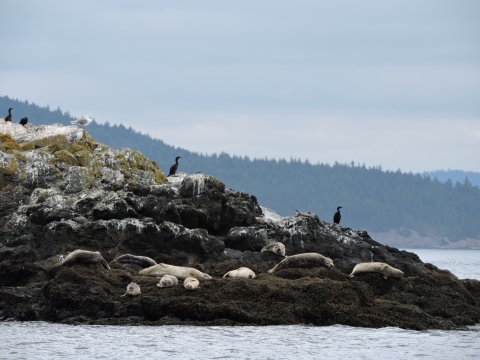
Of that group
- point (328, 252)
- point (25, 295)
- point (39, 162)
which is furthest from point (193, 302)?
point (39, 162)

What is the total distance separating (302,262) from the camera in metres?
25.1

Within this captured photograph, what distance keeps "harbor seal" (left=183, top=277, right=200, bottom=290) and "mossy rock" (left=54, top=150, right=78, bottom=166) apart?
1510 centimetres

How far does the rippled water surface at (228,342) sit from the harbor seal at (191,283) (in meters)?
1.14

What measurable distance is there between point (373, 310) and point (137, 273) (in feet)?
22.3

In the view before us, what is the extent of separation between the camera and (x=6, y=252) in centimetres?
2483

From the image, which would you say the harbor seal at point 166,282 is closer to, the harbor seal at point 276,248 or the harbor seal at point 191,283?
the harbor seal at point 191,283

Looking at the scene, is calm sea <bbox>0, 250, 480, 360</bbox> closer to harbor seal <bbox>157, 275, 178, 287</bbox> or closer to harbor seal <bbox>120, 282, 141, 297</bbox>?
harbor seal <bbox>120, 282, 141, 297</bbox>

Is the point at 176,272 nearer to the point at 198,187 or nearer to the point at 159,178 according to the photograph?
the point at 198,187

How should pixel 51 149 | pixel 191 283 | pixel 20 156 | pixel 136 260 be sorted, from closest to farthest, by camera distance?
pixel 191 283, pixel 136 260, pixel 20 156, pixel 51 149

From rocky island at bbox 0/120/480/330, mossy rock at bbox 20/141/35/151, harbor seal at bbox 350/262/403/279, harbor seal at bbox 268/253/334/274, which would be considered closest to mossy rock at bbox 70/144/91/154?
rocky island at bbox 0/120/480/330

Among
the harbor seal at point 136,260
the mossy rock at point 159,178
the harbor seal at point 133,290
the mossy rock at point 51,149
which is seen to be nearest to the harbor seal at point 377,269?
the harbor seal at point 136,260

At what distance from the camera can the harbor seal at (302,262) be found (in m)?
25.0

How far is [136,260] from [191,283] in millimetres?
4493

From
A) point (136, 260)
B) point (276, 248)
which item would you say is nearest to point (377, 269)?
point (276, 248)
